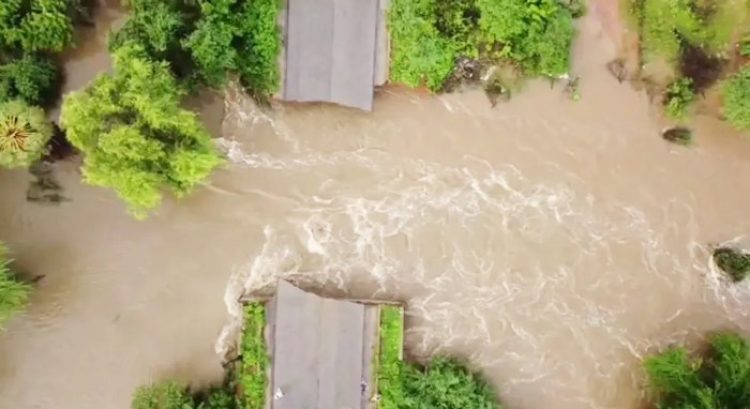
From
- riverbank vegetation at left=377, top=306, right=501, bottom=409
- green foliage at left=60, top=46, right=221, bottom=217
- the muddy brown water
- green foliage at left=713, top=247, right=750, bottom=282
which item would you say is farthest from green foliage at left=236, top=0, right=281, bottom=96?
green foliage at left=713, top=247, right=750, bottom=282

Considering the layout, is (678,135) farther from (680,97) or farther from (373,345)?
(373,345)

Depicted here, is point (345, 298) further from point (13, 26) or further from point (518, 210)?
point (13, 26)

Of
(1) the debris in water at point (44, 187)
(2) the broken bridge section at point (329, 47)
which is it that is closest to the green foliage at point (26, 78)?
(1) the debris in water at point (44, 187)

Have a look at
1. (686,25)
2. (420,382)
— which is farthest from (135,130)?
(686,25)

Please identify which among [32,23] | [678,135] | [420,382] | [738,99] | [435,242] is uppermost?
[32,23]

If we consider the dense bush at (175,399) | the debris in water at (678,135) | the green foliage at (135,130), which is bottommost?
the dense bush at (175,399)

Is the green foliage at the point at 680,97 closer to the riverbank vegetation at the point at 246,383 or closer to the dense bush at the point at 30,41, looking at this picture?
the riverbank vegetation at the point at 246,383
